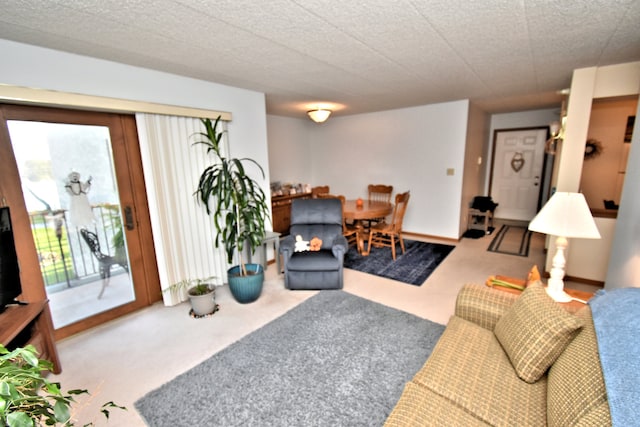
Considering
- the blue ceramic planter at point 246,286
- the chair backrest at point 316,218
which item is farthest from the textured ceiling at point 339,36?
the blue ceramic planter at point 246,286

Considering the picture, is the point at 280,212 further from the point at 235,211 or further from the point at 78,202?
the point at 78,202

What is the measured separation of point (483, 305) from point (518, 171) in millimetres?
5492

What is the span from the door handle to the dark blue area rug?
8.58 ft

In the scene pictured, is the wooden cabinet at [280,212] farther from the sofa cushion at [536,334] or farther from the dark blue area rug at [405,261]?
the sofa cushion at [536,334]

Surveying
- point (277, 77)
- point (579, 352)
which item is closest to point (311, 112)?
point (277, 77)

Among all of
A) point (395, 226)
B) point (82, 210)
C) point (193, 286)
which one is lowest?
point (193, 286)

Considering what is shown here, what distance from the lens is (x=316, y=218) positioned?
3807mm

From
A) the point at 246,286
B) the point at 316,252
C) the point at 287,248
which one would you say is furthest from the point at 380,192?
the point at 246,286

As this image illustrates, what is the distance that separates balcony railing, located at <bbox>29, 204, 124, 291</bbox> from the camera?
2.40 m

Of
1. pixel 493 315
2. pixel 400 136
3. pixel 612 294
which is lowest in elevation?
pixel 493 315

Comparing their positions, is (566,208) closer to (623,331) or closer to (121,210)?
→ (623,331)

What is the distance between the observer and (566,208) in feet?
6.20

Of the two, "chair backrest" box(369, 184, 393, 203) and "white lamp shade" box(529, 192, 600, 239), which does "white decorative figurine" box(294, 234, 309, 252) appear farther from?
"chair backrest" box(369, 184, 393, 203)

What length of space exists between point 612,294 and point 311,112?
3.94m
